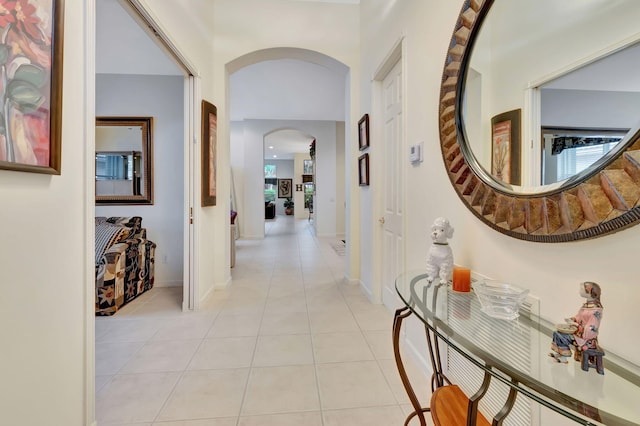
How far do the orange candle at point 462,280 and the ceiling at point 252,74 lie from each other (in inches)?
96.3

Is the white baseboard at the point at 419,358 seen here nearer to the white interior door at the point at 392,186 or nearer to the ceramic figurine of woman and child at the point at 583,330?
the white interior door at the point at 392,186

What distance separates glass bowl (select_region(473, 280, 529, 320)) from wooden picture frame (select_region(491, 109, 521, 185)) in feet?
1.28

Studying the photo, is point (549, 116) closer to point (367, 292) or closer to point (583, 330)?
point (583, 330)

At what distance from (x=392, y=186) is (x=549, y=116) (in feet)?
5.67

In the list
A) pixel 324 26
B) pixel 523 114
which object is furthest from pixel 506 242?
pixel 324 26

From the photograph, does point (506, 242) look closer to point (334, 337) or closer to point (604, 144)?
point (604, 144)

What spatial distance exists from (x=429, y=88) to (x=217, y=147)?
2424 mm

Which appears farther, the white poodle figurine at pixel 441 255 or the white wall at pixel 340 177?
the white wall at pixel 340 177

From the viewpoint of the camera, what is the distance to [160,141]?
3.51m

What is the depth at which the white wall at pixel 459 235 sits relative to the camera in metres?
0.75

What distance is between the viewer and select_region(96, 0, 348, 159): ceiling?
2836mm

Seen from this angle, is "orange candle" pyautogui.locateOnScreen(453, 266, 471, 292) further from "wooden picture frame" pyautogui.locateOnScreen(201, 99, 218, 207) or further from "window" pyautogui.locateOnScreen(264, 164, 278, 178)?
"window" pyautogui.locateOnScreen(264, 164, 278, 178)

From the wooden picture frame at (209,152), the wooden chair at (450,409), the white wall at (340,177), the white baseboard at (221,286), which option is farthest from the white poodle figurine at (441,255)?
the white wall at (340,177)

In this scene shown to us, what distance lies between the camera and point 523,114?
1.02m
